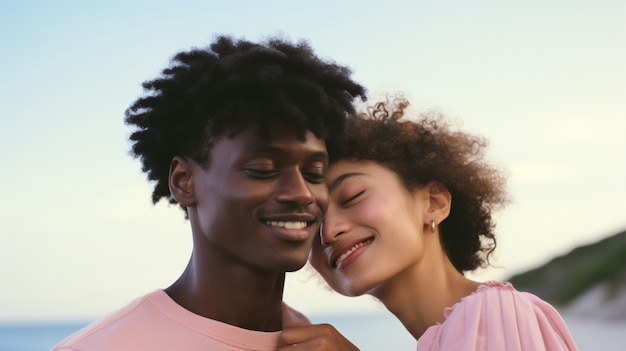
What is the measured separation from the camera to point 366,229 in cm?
342

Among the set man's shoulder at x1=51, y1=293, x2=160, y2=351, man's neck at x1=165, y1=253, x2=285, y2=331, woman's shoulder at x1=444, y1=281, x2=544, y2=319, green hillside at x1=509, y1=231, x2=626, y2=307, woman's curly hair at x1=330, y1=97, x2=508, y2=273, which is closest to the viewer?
man's shoulder at x1=51, y1=293, x2=160, y2=351

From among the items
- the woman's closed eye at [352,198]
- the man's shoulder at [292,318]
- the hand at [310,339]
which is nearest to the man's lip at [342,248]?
the woman's closed eye at [352,198]

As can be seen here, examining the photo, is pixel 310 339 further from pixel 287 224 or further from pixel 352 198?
pixel 352 198

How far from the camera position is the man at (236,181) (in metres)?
2.78

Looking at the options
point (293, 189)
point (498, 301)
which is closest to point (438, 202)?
point (498, 301)

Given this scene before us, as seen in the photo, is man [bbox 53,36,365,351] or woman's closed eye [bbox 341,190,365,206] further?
woman's closed eye [bbox 341,190,365,206]

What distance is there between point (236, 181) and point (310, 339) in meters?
0.64

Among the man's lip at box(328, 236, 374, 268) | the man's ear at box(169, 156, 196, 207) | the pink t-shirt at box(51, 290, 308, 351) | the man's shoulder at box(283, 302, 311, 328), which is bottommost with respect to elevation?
the man's shoulder at box(283, 302, 311, 328)

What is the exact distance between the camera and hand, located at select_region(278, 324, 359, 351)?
9.75 ft

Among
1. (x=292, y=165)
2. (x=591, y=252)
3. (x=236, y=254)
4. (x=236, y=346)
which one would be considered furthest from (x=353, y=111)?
(x=591, y=252)

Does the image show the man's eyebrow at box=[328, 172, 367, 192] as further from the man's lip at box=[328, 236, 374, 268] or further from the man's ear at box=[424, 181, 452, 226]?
the man's ear at box=[424, 181, 452, 226]

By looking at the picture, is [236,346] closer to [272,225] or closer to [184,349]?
[184,349]

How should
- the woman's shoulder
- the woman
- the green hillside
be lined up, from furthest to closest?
the green hillside
the woman
the woman's shoulder

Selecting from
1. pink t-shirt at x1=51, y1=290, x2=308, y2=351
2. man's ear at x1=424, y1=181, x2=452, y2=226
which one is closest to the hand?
pink t-shirt at x1=51, y1=290, x2=308, y2=351
